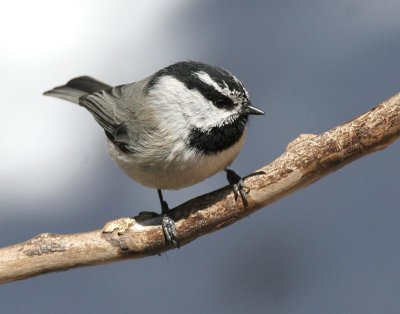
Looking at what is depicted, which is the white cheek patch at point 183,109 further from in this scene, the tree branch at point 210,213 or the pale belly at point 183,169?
the tree branch at point 210,213

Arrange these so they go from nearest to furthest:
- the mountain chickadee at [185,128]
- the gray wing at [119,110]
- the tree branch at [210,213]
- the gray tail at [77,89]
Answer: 1. the tree branch at [210,213]
2. the mountain chickadee at [185,128]
3. the gray wing at [119,110]
4. the gray tail at [77,89]

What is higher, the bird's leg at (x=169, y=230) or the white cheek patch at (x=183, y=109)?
the white cheek patch at (x=183, y=109)

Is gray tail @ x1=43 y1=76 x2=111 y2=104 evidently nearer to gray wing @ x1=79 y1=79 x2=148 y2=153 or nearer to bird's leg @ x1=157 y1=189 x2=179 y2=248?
gray wing @ x1=79 y1=79 x2=148 y2=153

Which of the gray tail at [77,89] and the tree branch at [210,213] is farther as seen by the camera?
the gray tail at [77,89]

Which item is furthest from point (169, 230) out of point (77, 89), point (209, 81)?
point (77, 89)

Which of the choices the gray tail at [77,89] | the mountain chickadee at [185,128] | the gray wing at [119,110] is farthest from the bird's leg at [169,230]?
the gray tail at [77,89]

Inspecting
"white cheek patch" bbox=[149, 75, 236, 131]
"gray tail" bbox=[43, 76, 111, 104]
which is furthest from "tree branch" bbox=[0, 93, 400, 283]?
"gray tail" bbox=[43, 76, 111, 104]

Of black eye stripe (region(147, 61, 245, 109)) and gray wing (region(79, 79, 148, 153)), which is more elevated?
gray wing (region(79, 79, 148, 153))

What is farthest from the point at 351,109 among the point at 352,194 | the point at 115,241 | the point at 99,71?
the point at 115,241
